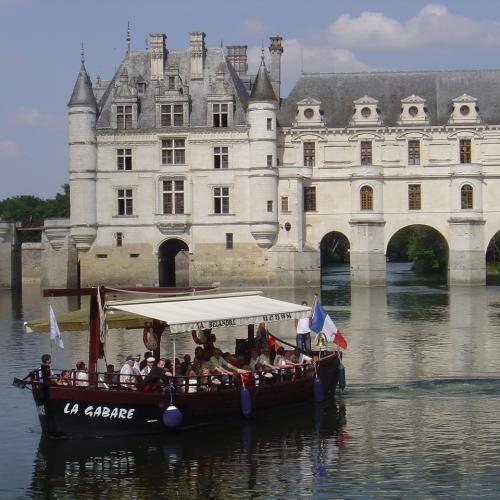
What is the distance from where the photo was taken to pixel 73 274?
77.8m

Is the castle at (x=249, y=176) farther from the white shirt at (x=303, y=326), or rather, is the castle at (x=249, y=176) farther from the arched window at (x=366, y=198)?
the white shirt at (x=303, y=326)

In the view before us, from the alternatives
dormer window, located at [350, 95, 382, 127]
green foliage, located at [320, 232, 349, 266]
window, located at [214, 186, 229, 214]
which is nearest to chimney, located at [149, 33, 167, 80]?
window, located at [214, 186, 229, 214]

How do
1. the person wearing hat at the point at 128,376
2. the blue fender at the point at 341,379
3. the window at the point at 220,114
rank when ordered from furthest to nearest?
the window at the point at 220,114 → the blue fender at the point at 341,379 → the person wearing hat at the point at 128,376

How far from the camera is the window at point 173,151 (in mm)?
74375

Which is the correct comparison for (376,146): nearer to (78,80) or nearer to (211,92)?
(211,92)

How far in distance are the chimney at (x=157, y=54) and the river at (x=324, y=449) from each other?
136 ft

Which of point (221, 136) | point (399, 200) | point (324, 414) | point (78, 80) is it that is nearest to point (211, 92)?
point (221, 136)

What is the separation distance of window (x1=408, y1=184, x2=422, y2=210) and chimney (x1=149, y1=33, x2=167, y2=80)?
684 inches

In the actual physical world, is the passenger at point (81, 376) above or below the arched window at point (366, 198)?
below

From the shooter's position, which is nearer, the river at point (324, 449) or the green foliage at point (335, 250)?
the river at point (324, 449)

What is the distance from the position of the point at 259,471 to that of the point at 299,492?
1.57 meters

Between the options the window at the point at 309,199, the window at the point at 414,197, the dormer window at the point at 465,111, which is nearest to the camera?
the dormer window at the point at 465,111

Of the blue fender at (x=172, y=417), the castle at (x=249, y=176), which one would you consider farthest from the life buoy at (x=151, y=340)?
the castle at (x=249, y=176)

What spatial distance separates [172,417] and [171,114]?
51.2 m
